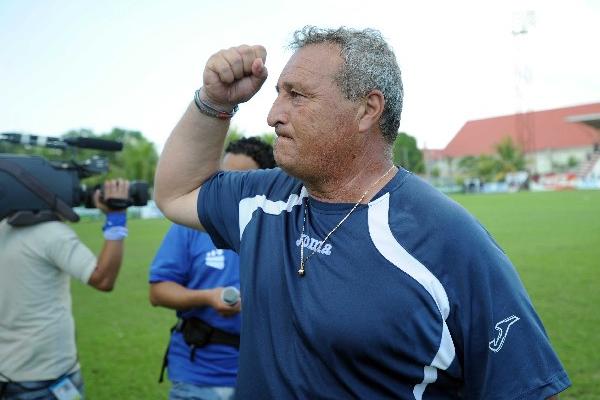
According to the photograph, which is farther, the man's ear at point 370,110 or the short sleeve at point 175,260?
the short sleeve at point 175,260

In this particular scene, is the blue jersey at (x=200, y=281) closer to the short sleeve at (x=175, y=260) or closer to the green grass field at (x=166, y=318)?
the short sleeve at (x=175, y=260)

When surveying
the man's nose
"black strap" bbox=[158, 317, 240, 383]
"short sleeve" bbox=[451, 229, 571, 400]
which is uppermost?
the man's nose

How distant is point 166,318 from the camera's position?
954 centimetres

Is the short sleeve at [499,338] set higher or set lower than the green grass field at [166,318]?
higher

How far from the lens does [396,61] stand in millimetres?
2184

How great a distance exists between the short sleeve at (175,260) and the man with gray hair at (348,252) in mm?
1232

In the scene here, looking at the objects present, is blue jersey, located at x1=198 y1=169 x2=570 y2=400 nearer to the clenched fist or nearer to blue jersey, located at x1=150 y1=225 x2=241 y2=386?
Result: the clenched fist

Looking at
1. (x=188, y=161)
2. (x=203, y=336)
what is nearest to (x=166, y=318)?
(x=203, y=336)

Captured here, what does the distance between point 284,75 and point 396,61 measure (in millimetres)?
413

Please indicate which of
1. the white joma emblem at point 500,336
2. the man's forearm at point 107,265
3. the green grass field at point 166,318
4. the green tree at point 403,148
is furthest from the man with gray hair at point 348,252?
the green grass field at point 166,318

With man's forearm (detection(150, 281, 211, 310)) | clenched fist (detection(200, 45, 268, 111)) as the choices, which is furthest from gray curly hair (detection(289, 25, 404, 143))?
man's forearm (detection(150, 281, 211, 310))

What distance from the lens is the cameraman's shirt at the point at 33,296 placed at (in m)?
3.49

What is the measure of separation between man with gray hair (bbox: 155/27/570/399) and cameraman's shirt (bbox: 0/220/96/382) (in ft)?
4.89

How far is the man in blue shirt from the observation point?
341cm
